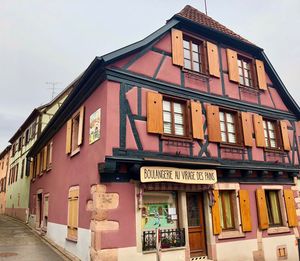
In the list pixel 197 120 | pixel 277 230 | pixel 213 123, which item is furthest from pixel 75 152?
pixel 277 230

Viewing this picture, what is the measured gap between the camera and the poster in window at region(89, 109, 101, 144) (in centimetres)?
763

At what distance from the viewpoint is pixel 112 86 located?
295 inches

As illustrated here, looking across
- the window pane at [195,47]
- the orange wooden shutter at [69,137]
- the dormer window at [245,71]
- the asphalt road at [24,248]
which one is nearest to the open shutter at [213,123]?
the window pane at [195,47]

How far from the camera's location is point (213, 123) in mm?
9000

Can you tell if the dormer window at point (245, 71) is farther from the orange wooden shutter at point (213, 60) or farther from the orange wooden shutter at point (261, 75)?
the orange wooden shutter at point (213, 60)

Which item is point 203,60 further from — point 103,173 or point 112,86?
point 103,173

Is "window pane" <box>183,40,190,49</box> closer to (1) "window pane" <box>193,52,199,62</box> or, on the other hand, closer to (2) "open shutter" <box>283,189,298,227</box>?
(1) "window pane" <box>193,52,199,62</box>

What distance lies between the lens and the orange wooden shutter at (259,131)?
32.7 ft

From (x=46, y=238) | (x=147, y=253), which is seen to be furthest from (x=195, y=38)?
(x=46, y=238)

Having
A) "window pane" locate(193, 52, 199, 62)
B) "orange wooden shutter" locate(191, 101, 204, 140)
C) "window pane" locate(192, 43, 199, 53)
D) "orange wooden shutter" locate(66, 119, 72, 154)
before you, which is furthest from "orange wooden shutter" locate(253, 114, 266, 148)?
"orange wooden shutter" locate(66, 119, 72, 154)

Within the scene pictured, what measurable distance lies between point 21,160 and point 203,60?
1708 centimetres

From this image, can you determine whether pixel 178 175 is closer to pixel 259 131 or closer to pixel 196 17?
pixel 259 131

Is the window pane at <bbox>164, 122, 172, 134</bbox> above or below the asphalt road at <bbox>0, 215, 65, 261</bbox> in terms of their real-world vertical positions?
above

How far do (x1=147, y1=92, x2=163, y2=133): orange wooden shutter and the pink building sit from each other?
0.09 ft
